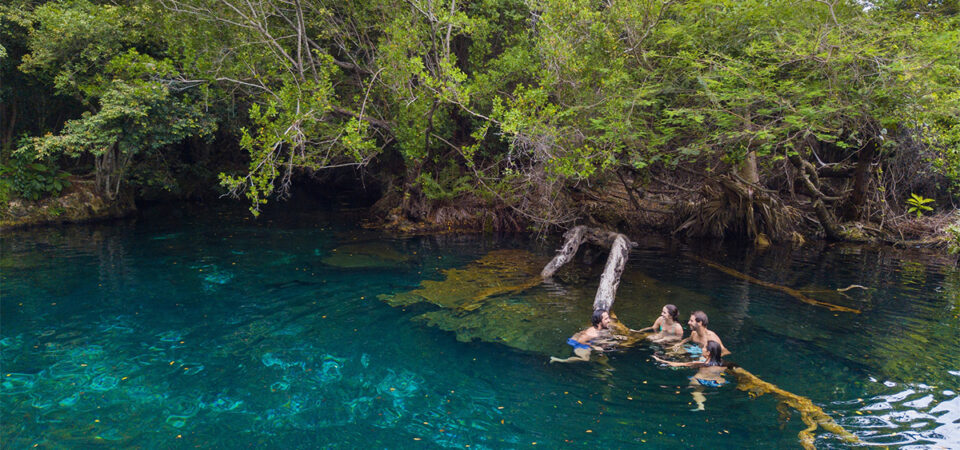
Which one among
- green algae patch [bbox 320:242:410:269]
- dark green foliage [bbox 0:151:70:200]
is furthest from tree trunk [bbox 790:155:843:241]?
dark green foliage [bbox 0:151:70:200]

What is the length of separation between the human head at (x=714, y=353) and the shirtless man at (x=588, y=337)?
166 cm

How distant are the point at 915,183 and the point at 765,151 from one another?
1203cm

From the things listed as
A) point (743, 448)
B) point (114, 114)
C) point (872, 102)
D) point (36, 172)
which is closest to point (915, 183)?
point (872, 102)

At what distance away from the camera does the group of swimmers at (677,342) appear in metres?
7.46

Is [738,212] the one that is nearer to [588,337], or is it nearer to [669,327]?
[669,327]

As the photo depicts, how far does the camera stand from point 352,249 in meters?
16.5

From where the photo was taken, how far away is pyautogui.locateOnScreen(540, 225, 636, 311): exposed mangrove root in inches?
415

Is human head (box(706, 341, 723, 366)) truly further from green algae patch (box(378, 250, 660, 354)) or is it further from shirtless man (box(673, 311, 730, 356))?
green algae patch (box(378, 250, 660, 354))

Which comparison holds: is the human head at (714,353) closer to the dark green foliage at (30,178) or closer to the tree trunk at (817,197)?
the tree trunk at (817,197)

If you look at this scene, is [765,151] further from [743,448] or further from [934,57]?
[743,448]

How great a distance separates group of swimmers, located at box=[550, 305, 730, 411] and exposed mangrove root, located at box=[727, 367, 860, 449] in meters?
0.28

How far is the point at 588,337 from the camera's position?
8.64m

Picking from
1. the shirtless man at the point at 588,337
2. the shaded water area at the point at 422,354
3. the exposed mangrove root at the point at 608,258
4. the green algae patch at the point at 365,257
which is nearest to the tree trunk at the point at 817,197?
the shaded water area at the point at 422,354

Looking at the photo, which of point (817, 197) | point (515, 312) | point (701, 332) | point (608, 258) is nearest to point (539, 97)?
point (608, 258)
